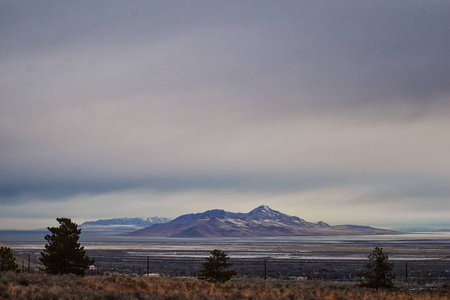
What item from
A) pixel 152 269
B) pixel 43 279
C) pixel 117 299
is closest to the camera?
pixel 117 299

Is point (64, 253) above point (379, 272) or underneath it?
above

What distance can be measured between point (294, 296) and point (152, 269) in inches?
1626

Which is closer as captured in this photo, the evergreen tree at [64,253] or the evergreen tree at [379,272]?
the evergreen tree at [379,272]

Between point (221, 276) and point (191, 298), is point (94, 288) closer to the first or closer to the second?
point (191, 298)

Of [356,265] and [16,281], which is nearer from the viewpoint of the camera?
[16,281]

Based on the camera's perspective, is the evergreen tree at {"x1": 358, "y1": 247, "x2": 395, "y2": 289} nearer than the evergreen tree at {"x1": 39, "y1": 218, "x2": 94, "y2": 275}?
Yes

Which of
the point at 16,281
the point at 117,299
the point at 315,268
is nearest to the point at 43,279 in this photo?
the point at 16,281

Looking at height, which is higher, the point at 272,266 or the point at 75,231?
the point at 75,231

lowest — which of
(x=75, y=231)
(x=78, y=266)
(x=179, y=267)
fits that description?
(x=179, y=267)

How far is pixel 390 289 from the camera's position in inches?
1218

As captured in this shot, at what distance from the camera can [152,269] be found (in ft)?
203

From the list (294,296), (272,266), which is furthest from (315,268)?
(294,296)

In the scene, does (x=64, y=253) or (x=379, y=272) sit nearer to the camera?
(x=379, y=272)

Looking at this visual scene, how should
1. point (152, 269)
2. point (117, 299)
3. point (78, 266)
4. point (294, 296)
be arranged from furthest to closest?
1. point (152, 269)
2. point (78, 266)
3. point (294, 296)
4. point (117, 299)
